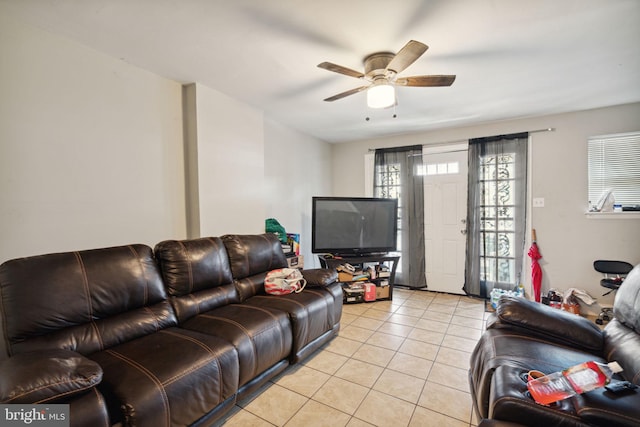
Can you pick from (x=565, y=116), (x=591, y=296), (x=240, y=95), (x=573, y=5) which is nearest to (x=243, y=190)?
(x=240, y=95)

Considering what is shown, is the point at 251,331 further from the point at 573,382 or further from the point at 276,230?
the point at 276,230

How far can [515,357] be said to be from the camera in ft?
4.66

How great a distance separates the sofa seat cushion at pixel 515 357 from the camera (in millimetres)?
1362

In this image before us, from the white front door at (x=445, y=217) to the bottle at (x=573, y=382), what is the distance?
324cm

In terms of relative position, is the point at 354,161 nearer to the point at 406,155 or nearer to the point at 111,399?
the point at 406,155

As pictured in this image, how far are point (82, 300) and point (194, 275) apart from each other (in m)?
0.66

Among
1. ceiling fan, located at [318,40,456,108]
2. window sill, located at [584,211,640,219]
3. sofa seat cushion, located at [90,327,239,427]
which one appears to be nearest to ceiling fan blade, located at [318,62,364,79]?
ceiling fan, located at [318,40,456,108]

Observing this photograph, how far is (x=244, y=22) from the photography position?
5.86 feet

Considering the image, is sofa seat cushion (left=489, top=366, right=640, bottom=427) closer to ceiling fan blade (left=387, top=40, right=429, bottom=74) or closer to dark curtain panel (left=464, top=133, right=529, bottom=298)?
ceiling fan blade (left=387, top=40, right=429, bottom=74)

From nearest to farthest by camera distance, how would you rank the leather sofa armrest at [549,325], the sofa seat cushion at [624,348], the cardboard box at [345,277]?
the sofa seat cushion at [624,348], the leather sofa armrest at [549,325], the cardboard box at [345,277]

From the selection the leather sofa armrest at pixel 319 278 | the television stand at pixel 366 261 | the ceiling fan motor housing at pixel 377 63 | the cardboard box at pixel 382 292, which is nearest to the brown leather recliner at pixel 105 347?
the leather sofa armrest at pixel 319 278

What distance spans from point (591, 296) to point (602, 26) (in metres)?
3.01

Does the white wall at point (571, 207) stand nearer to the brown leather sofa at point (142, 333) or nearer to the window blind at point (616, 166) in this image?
the window blind at point (616, 166)

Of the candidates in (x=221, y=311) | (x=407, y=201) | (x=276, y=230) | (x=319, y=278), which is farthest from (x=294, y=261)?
(x=407, y=201)
